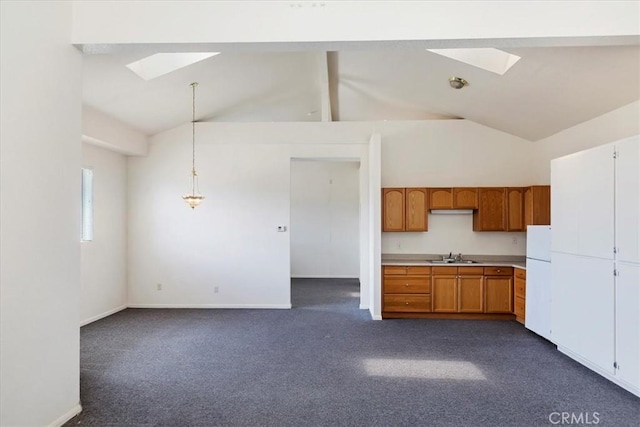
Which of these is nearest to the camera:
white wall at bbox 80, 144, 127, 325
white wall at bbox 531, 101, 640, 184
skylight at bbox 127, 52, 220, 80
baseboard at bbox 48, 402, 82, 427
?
baseboard at bbox 48, 402, 82, 427

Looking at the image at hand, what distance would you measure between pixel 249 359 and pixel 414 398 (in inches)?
68.6

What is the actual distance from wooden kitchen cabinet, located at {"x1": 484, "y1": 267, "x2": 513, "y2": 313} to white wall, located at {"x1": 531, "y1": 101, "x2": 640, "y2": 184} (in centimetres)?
158

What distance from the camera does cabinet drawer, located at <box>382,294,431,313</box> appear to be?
218 inches

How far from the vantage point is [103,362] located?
3.77 metres

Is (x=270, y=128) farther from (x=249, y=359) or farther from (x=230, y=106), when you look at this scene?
(x=249, y=359)

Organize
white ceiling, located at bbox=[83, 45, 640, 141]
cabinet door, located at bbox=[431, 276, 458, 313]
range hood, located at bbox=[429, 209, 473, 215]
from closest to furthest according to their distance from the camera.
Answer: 1. white ceiling, located at bbox=[83, 45, 640, 141]
2. cabinet door, located at bbox=[431, 276, 458, 313]
3. range hood, located at bbox=[429, 209, 473, 215]

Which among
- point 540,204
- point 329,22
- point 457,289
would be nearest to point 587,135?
point 540,204

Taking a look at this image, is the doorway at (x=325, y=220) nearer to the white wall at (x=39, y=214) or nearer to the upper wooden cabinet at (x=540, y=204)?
the upper wooden cabinet at (x=540, y=204)

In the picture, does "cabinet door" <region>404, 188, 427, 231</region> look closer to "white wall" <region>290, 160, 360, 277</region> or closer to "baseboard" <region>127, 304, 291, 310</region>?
"baseboard" <region>127, 304, 291, 310</region>

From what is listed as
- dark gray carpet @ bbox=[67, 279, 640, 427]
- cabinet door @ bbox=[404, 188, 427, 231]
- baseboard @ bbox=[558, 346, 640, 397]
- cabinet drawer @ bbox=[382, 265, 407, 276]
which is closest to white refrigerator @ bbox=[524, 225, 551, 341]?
dark gray carpet @ bbox=[67, 279, 640, 427]

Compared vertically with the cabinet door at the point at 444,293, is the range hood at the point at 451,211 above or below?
above

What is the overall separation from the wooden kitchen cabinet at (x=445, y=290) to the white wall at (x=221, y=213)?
1.41 metres

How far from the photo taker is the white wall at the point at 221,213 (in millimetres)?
6242

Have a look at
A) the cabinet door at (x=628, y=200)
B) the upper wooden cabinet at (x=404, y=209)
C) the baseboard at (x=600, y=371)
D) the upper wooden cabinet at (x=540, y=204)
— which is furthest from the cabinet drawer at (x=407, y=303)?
the cabinet door at (x=628, y=200)
